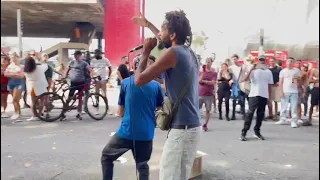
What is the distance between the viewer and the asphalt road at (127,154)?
435cm

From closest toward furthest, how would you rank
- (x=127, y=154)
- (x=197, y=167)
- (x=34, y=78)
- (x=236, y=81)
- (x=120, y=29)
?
(x=197, y=167), (x=127, y=154), (x=120, y=29), (x=34, y=78), (x=236, y=81)

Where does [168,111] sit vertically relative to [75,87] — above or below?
above

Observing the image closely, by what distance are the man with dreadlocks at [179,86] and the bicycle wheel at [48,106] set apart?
6.13m

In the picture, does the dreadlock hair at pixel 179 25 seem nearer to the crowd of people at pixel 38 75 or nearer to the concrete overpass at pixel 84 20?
the concrete overpass at pixel 84 20

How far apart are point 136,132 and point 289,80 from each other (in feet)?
19.7

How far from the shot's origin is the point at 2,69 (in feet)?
28.2

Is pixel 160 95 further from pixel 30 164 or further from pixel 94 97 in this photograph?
pixel 94 97

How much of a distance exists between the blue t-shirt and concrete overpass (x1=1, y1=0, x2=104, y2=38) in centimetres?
888

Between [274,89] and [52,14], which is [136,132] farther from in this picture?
[52,14]

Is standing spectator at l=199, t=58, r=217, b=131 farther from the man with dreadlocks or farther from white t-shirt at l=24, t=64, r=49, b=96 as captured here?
the man with dreadlocks

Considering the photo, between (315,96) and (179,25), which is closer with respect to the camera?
(179,25)

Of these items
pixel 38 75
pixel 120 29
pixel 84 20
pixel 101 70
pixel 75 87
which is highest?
pixel 84 20

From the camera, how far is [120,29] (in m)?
6.14

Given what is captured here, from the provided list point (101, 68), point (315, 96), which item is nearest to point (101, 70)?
point (101, 68)
